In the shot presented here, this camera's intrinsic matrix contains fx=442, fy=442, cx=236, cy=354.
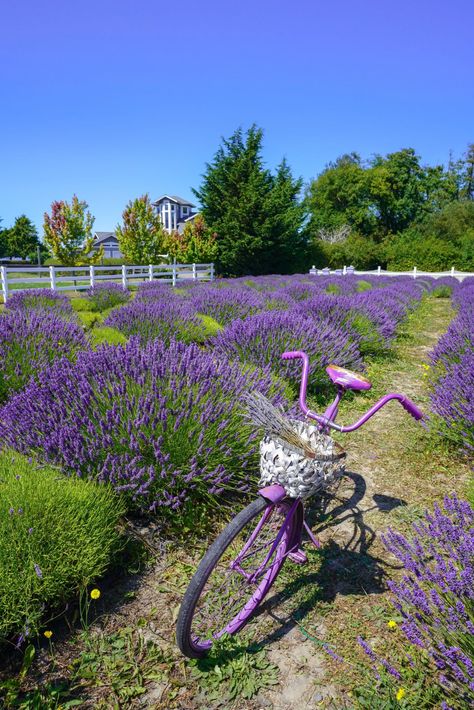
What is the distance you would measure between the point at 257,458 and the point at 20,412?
143 centimetres

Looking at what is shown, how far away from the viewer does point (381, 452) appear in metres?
3.66

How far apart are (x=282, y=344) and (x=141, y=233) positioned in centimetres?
2208

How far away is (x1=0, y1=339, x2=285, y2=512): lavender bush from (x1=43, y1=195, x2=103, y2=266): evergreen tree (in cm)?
2335

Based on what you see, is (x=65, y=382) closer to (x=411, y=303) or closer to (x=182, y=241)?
(x=411, y=303)

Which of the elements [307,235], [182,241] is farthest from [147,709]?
[307,235]

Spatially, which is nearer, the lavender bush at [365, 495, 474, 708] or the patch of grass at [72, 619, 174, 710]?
the lavender bush at [365, 495, 474, 708]

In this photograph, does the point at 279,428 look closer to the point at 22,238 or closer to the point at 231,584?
the point at 231,584

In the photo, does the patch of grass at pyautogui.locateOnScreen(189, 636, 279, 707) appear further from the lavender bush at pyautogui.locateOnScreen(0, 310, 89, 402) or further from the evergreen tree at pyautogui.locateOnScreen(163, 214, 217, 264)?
the evergreen tree at pyautogui.locateOnScreen(163, 214, 217, 264)

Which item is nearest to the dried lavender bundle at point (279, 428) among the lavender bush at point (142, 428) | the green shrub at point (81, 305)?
the lavender bush at point (142, 428)

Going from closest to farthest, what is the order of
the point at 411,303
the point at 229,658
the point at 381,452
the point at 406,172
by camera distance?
the point at 229,658 → the point at 381,452 → the point at 411,303 → the point at 406,172

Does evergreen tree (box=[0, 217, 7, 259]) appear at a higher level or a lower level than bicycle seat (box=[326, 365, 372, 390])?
higher

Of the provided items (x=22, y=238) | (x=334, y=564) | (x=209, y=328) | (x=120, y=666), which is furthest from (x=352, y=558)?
(x=22, y=238)

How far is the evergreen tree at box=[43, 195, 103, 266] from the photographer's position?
23625mm

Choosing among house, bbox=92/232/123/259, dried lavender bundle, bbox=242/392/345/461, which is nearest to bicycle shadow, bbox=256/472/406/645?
dried lavender bundle, bbox=242/392/345/461
